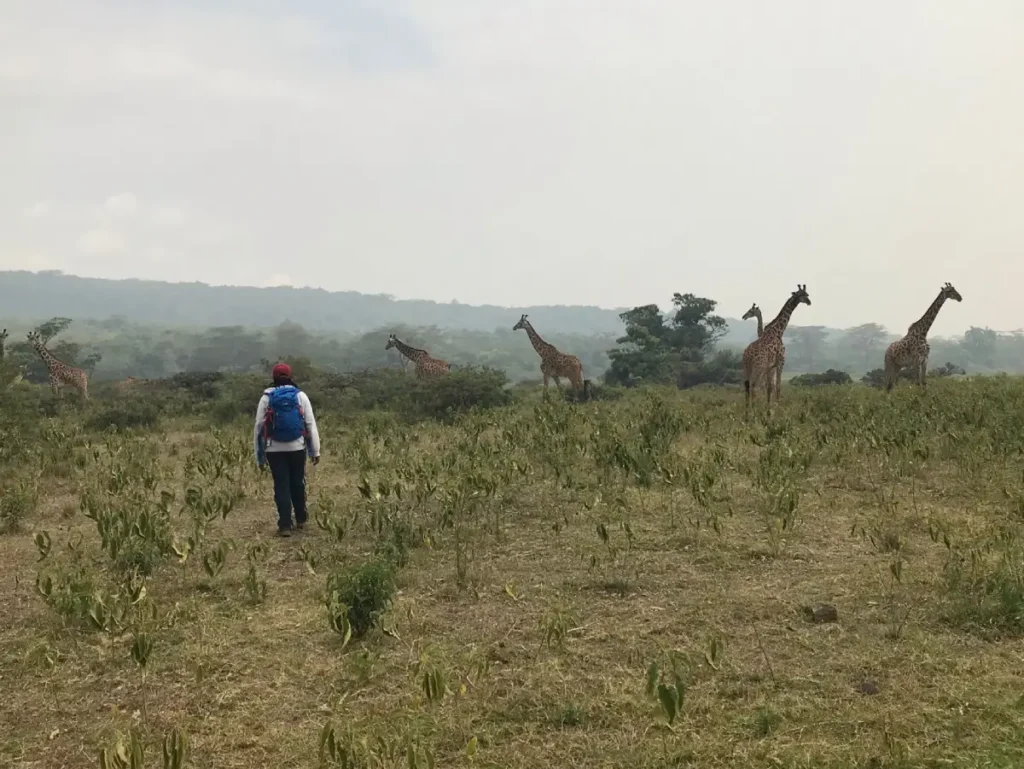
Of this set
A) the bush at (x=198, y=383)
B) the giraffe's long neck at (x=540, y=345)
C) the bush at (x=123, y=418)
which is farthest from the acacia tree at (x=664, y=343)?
the bush at (x=123, y=418)

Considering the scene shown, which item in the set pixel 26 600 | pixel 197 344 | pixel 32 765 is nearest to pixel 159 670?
→ pixel 32 765

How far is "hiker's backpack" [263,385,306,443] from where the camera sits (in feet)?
23.4

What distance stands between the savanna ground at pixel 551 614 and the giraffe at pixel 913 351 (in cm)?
616

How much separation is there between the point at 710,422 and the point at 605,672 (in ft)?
26.9

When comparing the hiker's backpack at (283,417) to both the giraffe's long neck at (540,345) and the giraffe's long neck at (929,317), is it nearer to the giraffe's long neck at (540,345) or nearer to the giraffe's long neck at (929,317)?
the giraffe's long neck at (540,345)

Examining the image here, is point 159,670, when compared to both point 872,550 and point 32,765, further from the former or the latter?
point 872,550

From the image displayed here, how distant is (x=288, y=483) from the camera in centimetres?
722

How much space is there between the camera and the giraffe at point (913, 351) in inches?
583

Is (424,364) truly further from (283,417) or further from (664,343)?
(664,343)

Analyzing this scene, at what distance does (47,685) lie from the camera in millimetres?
4195

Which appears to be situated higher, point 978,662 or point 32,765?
point 978,662

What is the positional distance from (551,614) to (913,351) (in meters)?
13.0

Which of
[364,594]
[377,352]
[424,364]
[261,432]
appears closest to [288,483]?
[261,432]

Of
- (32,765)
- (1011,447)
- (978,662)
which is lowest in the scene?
(32,765)
